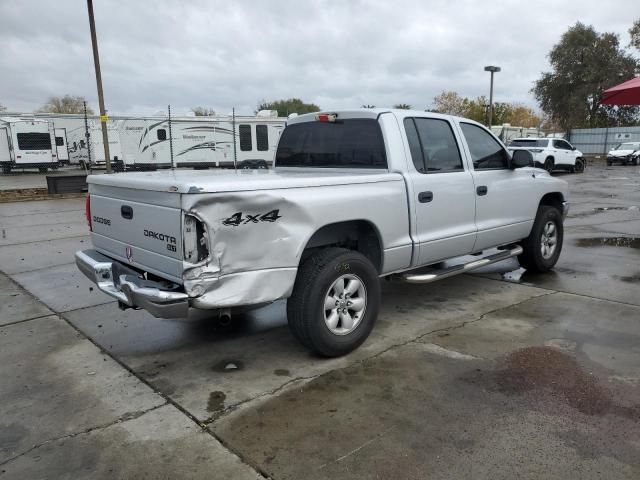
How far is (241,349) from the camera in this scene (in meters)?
4.30

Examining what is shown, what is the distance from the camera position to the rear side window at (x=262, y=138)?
26625 mm

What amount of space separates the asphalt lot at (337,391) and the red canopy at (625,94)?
3.75 metres

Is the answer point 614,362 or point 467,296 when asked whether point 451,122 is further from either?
point 614,362

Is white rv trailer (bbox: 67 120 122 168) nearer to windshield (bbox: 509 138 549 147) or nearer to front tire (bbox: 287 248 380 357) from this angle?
windshield (bbox: 509 138 549 147)

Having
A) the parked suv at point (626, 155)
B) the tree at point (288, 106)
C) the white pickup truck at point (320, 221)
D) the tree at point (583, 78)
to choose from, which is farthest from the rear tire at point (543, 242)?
the tree at point (288, 106)

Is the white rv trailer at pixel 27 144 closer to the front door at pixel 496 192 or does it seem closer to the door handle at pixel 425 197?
the front door at pixel 496 192

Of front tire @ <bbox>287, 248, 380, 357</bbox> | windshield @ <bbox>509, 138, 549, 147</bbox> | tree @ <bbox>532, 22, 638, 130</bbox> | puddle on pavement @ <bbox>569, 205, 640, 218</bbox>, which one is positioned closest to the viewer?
front tire @ <bbox>287, 248, 380, 357</bbox>

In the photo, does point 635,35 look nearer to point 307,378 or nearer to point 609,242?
point 609,242

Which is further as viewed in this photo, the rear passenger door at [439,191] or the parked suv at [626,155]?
the parked suv at [626,155]

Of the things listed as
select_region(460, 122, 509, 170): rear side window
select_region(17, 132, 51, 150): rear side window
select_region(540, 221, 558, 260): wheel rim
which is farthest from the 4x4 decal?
select_region(17, 132, 51, 150): rear side window

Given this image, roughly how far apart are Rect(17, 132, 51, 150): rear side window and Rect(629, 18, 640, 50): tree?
43690 mm

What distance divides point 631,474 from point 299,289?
7.29ft

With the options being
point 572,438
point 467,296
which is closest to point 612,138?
point 467,296

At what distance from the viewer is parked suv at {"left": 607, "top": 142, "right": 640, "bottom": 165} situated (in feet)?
105
